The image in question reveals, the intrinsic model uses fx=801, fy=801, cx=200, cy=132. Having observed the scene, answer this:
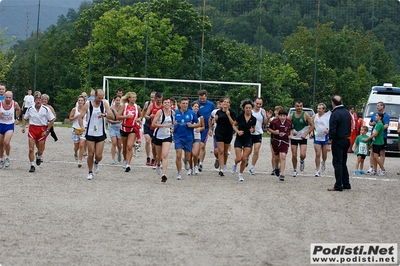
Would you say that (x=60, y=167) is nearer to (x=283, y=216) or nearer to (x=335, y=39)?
(x=283, y=216)

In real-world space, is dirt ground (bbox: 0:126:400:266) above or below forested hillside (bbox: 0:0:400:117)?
below

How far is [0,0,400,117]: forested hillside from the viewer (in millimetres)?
56594

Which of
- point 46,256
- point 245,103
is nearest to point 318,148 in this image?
point 245,103

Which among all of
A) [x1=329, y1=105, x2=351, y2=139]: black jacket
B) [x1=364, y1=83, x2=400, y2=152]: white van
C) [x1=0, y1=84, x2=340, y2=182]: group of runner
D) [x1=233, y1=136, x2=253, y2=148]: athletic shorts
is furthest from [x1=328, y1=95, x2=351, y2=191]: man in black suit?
[x1=364, y1=83, x2=400, y2=152]: white van

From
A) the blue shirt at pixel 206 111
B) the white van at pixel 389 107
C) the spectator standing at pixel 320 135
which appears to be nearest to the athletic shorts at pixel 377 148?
the spectator standing at pixel 320 135

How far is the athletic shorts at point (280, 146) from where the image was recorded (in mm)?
18703

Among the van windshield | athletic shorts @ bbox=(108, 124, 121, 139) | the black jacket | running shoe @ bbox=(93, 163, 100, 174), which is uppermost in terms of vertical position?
the van windshield

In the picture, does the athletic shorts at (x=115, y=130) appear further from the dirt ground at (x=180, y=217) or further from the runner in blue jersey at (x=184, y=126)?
the runner in blue jersey at (x=184, y=126)

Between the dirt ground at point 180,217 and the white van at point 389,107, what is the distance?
512 inches

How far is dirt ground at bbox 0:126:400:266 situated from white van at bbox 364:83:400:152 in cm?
1300

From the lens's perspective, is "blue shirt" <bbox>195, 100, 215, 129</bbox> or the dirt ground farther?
"blue shirt" <bbox>195, 100, 215, 129</bbox>

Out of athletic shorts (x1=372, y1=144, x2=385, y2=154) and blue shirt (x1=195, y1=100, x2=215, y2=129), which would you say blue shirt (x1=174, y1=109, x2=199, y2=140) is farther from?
athletic shorts (x1=372, y1=144, x2=385, y2=154)

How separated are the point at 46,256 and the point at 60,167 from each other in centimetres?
1171

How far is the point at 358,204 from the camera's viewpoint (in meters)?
14.0
